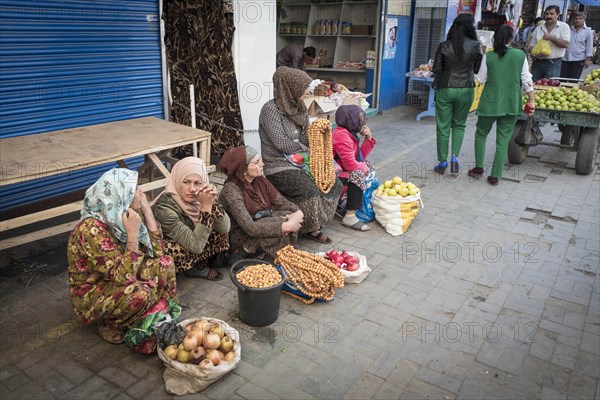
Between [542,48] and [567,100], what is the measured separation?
3.20 m

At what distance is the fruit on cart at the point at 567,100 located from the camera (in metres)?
7.05

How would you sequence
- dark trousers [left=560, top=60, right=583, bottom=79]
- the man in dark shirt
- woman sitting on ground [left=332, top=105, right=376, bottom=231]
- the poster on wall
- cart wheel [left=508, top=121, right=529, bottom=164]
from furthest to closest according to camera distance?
dark trousers [left=560, top=60, right=583, bottom=79] < the poster on wall < the man in dark shirt < cart wheel [left=508, top=121, right=529, bottom=164] < woman sitting on ground [left=332, top=105, right=376, bottom=231]

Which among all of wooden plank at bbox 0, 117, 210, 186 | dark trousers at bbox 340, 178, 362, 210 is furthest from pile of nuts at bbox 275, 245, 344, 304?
wooden plank at bbox 0, 117, 210, 186

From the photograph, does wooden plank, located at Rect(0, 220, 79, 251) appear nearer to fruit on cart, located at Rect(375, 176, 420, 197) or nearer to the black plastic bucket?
the black plastic bucket

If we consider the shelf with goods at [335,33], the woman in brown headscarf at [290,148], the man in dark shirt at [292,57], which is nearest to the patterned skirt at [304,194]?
the woman in brown headscarf at [290,148]

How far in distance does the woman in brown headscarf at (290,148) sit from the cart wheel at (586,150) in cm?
436

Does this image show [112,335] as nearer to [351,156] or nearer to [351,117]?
[351,156]

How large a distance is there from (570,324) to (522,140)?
14.3ft

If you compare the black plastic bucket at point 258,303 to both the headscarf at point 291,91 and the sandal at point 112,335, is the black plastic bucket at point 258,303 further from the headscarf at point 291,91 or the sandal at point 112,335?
the headscarf at point 291,91

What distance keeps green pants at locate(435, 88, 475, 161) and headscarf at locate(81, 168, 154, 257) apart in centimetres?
506

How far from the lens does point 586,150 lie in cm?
731

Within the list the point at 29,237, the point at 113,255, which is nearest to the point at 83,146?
the point at 29,237

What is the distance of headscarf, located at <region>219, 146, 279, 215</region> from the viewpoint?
433cm

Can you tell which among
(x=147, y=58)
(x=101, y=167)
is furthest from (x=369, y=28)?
(x=101, y=167)
